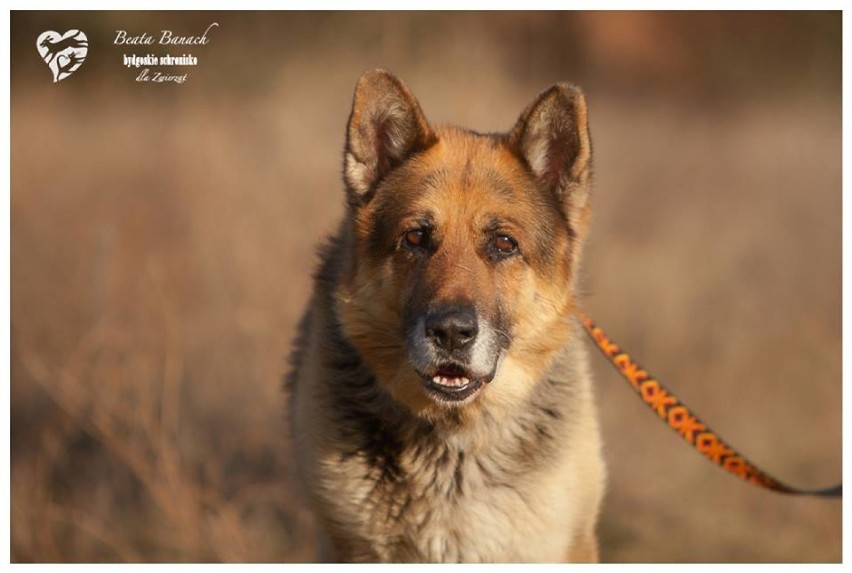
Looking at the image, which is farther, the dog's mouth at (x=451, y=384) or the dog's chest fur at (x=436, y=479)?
the dog's chest fur at (x=436, y=479)

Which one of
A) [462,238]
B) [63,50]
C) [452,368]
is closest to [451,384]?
[452,368]

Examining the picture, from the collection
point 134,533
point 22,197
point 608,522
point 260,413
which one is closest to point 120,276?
point 22,197

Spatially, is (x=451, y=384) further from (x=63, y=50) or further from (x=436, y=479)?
(x=63, y=50)

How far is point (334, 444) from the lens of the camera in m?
3.88

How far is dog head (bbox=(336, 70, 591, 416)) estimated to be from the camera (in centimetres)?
365

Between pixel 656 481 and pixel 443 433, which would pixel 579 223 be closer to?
pixel 443 433

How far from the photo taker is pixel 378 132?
4.00 metres

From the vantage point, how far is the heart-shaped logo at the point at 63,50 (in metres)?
5.66

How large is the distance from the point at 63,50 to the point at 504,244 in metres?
3.42

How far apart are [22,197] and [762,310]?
663cm

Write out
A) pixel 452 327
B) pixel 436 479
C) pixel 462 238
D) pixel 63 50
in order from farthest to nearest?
pixel 63 50
pixel 436 479
pixel 462 238
pixel 452 327

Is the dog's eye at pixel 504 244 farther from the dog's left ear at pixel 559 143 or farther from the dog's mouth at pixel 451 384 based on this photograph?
the dog's mouth at pixel 451 384

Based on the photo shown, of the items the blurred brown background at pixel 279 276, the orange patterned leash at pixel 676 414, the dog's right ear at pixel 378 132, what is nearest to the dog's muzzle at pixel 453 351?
the dog's right ear at pixel 378 132

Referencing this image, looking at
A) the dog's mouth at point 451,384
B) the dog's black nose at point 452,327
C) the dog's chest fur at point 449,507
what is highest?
the dog's black nose at point 452,327
